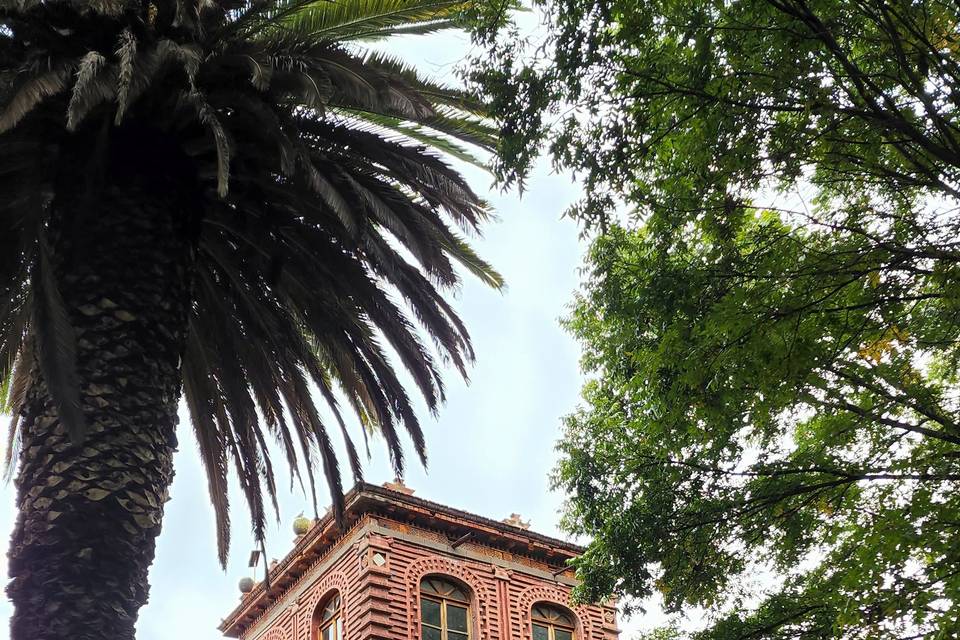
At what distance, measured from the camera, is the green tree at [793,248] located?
32.3ft

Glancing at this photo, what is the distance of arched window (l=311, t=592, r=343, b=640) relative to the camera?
97.6 ft

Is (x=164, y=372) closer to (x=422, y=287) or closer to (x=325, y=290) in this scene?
(x=325, y=290)

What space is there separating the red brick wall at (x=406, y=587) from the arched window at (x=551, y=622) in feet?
0.89

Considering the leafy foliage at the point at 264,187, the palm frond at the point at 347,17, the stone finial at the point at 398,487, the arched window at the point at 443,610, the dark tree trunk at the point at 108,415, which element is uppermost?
the stone finial at the point at 398,487

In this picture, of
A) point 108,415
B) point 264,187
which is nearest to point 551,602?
point 264,187

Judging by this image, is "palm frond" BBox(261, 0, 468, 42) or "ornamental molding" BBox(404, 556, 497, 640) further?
"ornamental molding" BBox(404, 556, 497, 640)

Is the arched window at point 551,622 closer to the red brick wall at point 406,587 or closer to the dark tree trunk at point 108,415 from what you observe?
the red brick wall at point 406,587

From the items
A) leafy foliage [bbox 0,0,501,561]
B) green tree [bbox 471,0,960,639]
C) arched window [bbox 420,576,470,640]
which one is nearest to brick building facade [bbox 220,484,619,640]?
arched window [bbox 420,576,470,640]

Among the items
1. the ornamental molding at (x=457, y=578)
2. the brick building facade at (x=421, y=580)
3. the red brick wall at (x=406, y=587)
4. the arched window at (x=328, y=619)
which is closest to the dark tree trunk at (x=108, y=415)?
the brick building facade at (x=421, y=580)

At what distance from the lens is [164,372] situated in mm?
10742

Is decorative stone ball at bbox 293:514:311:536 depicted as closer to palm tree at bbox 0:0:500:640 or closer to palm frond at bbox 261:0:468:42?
palm tree at bbox 0:0:500:640

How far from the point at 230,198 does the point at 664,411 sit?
552cm

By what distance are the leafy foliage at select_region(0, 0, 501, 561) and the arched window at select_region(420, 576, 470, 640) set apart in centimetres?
1422

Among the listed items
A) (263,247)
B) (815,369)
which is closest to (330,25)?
(263,247)
